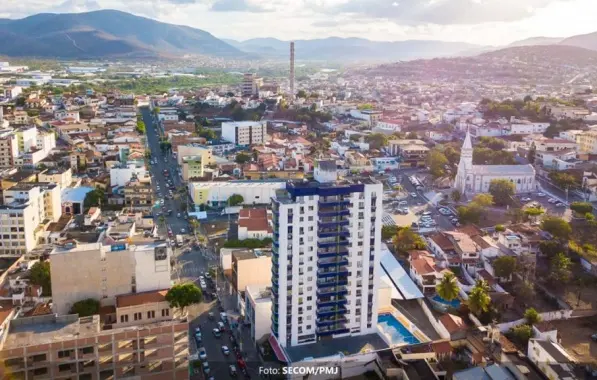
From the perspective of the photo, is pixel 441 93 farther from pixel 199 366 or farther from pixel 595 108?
pixel 199 366

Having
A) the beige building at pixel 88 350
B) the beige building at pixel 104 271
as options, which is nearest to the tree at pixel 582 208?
the beige building at pixel 104 271

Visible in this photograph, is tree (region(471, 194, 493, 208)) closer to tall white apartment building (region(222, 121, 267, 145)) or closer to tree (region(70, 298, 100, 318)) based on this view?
tree (region(70, 298, 100, 318))

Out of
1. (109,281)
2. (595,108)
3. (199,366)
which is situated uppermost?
(595,108)

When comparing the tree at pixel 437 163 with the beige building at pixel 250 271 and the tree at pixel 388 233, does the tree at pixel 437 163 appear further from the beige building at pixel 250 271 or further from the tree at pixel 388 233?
the beige building at pixel 250 271

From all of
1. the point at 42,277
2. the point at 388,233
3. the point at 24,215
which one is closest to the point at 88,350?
the point at 42,277

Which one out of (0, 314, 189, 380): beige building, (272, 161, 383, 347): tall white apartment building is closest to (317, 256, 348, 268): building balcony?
(272, 161, 383, 347): tall white apartment building

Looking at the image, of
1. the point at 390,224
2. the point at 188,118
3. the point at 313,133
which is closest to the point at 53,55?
the point at 188,118
